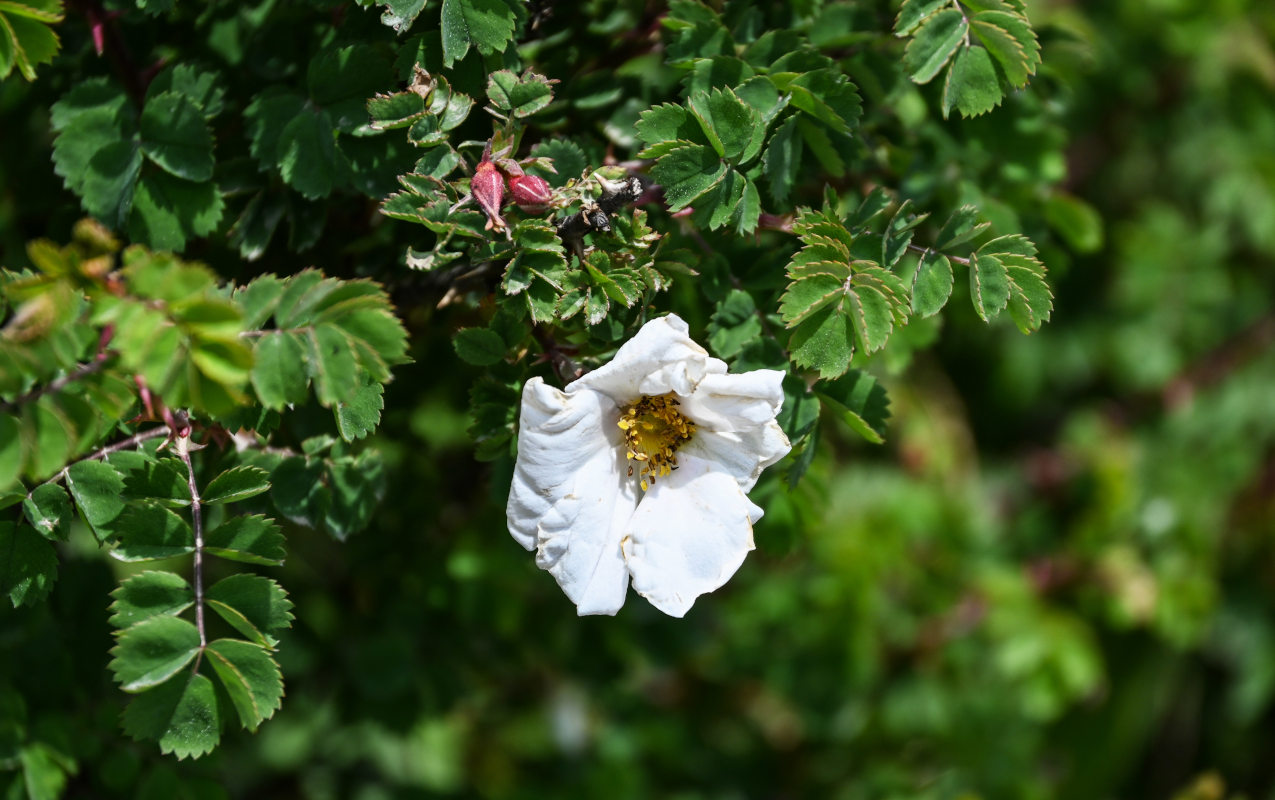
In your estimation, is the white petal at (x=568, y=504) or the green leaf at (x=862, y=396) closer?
the white petal at (x=568, y=504)

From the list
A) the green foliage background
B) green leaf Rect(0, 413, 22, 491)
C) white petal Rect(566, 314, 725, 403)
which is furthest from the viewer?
the green foliage background

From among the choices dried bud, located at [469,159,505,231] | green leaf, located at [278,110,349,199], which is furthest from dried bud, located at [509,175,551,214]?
green leaf, located at [278,110,349,199]

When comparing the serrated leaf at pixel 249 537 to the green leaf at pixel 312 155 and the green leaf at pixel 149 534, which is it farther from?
the green leaf at pixel 312 155

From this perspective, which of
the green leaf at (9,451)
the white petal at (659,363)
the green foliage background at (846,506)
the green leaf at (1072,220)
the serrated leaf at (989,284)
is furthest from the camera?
the green leaf at (1072,220)

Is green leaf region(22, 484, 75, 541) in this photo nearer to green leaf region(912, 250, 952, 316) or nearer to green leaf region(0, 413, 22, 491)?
green leaf region(0, 413, 22, 491)

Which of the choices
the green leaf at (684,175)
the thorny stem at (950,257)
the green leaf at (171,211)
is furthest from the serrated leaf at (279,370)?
the thorny stem at (950,257)

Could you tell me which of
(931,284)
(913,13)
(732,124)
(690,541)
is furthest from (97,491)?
(913,13)

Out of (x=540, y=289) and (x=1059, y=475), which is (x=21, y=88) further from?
(x=1059, y=475)
